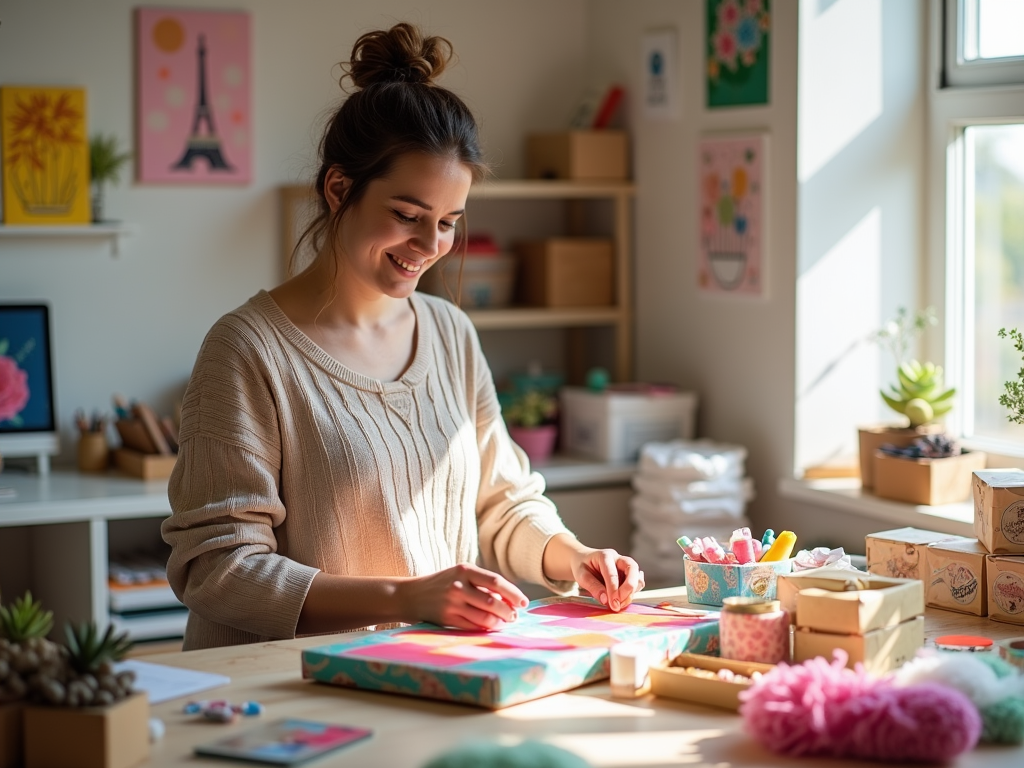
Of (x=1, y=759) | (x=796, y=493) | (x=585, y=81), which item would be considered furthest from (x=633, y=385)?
(x=1, y=759)

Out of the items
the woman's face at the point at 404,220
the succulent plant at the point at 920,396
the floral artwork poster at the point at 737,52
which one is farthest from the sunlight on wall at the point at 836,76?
the woman's face at the point at 404,220

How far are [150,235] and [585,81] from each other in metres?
1.40

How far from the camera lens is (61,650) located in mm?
Answer: 1358

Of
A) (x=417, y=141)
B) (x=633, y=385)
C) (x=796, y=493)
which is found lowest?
(x=796, y=493)

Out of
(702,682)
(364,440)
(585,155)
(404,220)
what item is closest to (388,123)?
(404,220)

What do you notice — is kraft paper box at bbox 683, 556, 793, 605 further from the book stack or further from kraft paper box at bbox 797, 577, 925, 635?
the book stack

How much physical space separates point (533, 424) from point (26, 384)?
1343 mm

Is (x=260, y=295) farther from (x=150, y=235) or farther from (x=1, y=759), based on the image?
(x=150, y=235)

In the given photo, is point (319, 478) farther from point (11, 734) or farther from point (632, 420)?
point (632, 420)

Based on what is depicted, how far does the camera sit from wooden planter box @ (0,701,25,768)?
1.29m

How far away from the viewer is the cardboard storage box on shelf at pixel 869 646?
1.52 meters

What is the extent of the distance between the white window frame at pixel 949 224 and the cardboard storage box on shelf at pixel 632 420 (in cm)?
68

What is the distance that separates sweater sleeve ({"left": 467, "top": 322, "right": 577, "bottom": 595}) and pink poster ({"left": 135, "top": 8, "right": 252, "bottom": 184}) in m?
1.62

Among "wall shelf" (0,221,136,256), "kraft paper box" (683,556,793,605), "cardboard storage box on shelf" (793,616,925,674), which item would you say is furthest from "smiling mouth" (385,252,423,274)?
"wall shelf" (0,221,136,256)
